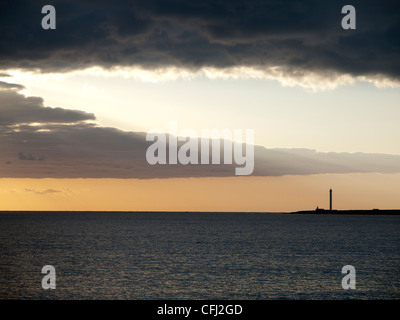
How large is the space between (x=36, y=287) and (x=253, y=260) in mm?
36596

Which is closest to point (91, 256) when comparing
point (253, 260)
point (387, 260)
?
point (253, 260)

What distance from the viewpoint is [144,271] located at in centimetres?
6091

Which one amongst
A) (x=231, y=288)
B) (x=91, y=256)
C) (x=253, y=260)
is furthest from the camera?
(x=91, y=256)

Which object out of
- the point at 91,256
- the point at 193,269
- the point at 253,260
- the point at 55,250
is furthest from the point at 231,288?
the point at 55,250

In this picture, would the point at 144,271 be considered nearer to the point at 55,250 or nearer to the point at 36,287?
the point at 36,287

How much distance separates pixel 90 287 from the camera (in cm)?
4881
